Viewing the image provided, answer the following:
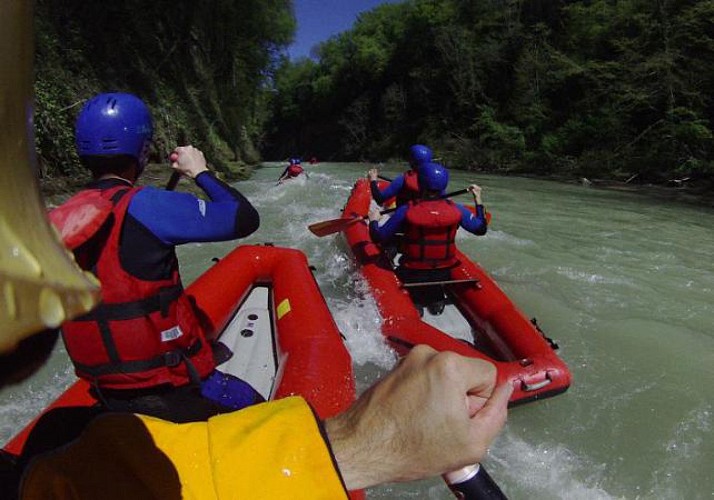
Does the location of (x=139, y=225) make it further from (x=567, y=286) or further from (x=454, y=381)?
(x=567, y=286)

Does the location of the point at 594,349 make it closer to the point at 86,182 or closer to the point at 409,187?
the point at 409,187

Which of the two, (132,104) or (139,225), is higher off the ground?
(132,104)

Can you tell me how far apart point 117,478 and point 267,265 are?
381 cm

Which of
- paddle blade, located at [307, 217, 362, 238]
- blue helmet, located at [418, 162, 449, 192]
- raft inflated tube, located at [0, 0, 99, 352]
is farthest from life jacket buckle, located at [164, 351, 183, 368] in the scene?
paddle blade, located at [307, 217, 362, 238]

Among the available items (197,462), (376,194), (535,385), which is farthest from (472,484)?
(376,194)

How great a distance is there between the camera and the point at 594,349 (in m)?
4.45

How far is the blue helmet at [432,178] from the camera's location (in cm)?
445

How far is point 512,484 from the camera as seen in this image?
115 inches

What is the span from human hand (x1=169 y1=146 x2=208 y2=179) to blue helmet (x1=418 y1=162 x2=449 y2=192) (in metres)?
2.63

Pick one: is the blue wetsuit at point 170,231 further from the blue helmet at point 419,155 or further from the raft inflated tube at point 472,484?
the blue helmet at point 419,155

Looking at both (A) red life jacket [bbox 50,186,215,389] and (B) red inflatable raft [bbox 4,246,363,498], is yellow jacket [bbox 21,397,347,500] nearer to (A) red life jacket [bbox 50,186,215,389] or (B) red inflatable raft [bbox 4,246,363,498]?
(A) red life jacket [bbox 50,186,215,389]

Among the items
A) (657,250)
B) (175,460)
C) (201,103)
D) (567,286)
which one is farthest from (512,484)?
(201,103)

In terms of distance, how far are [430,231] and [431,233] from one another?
0.03m

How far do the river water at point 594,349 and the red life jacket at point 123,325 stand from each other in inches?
10.2
